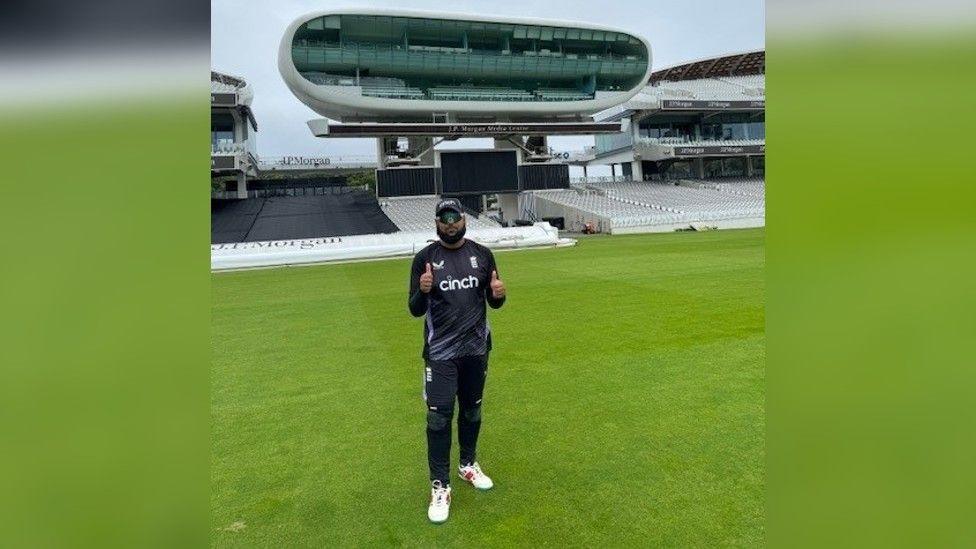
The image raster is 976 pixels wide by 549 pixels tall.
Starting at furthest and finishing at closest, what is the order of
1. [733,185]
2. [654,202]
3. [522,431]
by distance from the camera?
[733,185]
[654,202]
[522,431]

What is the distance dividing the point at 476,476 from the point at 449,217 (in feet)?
5.61

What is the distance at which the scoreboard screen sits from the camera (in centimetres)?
4025

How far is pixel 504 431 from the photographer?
4.30 meters

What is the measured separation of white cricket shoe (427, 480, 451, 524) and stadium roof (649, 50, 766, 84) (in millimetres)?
65647

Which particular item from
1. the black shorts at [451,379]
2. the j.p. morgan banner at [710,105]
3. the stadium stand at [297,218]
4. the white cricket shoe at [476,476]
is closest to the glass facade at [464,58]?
the j.p. morgan banner at [710,105]

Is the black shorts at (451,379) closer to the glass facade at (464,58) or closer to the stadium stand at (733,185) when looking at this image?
the glass facade at (464,58)

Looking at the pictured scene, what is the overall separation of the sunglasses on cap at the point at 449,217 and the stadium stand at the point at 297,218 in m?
25.3

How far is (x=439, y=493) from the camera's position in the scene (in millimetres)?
3197

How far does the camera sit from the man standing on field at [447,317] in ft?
10.7

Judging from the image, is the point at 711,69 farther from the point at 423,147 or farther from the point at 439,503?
the point at 439,503

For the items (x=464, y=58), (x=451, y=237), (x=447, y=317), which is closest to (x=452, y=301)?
(x=447, y=317)

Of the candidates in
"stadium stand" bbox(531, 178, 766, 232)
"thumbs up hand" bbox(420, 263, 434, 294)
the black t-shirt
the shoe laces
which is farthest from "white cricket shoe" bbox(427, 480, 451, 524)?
"stadium stand" bbox(531, 178, 766, 232)
